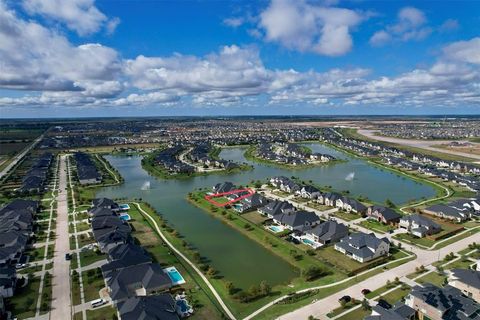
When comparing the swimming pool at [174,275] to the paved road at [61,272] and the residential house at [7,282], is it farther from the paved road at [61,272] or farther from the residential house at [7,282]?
the residential house at [7,282]

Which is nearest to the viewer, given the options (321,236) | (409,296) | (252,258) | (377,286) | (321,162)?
(409,296)

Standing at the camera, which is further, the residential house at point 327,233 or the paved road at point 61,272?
the residential house at point 327,233

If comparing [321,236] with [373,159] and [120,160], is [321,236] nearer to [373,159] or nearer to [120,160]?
[373,159]

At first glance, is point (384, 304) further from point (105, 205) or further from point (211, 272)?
point (105, 205)

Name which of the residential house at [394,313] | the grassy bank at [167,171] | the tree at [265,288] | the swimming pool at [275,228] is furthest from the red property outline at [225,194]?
the residential house at [394,313]

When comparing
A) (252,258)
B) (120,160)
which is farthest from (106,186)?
(252,258)
